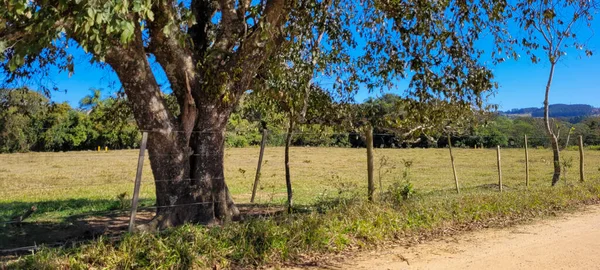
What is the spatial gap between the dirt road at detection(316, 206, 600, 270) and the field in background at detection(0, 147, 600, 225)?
7.39ft

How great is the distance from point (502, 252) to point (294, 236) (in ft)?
9.75

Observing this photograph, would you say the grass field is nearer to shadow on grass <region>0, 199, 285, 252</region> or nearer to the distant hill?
shadow on grass <region>0, 199, 285, 252</region>

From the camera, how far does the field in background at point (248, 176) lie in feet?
36.4

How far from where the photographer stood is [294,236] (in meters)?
6.61

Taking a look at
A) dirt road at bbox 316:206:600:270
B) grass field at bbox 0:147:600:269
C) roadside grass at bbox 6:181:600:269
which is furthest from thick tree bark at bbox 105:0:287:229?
dirt road at bbox 316:206:600:270

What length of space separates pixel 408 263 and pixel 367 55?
5.52 metres

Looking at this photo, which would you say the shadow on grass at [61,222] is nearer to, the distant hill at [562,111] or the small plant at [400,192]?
the small plant at [400,192]

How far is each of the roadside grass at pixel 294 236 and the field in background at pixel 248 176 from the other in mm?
1199

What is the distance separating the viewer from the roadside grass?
18.0 feet

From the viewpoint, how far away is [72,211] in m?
11.3

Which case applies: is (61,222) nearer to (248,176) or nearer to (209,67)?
(209,67)

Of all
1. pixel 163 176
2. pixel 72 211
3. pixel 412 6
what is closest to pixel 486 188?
pixel 412 6

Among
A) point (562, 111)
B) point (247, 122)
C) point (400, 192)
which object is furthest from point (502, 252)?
point (562, 111)

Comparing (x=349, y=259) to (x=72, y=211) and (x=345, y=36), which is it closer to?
(x=345, y=36)
